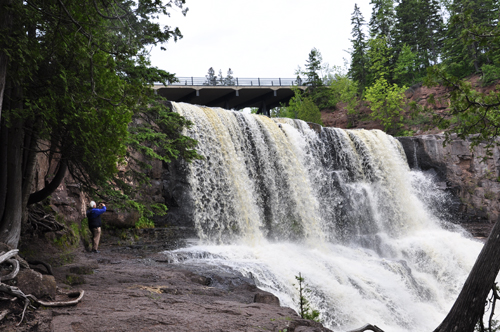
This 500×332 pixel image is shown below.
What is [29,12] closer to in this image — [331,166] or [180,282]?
[180,282]

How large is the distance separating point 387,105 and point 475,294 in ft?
101

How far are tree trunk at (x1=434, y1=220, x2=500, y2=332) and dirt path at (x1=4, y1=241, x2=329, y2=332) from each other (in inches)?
67.9

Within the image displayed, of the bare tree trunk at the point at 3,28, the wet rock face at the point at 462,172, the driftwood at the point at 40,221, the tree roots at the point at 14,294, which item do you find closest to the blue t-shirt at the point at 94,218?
the driftwood at the point at 40,221

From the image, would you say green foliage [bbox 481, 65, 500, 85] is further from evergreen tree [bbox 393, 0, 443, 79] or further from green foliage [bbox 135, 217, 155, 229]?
green foliage [bbox 135, 217, 155, 229]

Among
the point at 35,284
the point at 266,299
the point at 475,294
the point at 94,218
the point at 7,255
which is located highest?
the point at 7,255

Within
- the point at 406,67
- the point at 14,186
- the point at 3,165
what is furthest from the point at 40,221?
the point at 406,67

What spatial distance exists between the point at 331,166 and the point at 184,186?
9297mm

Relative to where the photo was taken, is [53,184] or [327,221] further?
[327,221]

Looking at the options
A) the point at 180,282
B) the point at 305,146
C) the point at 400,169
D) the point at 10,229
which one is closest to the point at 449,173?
the point at 400,169

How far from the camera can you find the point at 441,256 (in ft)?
55.8

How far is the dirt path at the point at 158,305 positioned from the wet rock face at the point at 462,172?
66.2ft

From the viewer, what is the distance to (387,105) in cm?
3316

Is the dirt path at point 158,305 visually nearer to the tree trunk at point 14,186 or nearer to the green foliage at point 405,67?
the tree trunk at point 14,186

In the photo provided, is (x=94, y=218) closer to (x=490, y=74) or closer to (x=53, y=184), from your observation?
(x=53, y=184)
